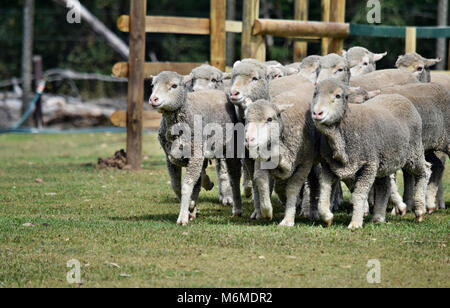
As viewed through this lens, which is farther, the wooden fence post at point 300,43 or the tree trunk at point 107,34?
the tree trunk at point 107,34

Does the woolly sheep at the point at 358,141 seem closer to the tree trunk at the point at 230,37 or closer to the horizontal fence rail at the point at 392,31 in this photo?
the horizontal fence rail at the point at 392,31

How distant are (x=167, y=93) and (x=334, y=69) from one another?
234cm

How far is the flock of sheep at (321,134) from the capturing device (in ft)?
27.9

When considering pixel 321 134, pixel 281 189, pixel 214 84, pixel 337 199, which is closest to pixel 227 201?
pixel 337 199

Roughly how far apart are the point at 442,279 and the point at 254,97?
348 cm

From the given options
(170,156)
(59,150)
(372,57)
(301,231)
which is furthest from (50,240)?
(59,150)

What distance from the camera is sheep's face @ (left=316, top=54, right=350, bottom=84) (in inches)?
393

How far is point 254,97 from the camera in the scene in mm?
9289

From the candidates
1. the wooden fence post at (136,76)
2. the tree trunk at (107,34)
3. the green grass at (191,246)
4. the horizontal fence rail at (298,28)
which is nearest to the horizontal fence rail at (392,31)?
the horizontal fence rail at (298,28)

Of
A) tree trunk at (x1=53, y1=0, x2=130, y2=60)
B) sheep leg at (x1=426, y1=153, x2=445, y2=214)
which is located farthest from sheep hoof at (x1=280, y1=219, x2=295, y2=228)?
tree trunk at (x1=53, y1=0, x2=130, y2=60)

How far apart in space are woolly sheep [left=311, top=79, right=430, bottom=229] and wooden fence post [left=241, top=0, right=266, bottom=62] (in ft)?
16.5

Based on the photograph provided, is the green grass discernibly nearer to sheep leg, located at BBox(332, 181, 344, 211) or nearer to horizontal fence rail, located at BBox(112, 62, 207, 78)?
sheep leg, located at BBox(332, 181, 344, 211)

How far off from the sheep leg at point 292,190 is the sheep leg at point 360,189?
0.57m
